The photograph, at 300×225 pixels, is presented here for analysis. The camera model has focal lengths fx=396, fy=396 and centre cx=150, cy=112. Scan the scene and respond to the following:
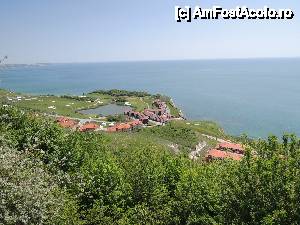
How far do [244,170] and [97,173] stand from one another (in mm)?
14964

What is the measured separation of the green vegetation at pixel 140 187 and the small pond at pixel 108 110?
91285 mm

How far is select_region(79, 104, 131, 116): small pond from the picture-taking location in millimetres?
133688

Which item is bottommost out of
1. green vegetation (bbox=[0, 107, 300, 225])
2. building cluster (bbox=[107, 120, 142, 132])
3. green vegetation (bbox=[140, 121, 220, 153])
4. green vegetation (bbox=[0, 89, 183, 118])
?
green vegetation (bbox=[140, 121, 220, 153])

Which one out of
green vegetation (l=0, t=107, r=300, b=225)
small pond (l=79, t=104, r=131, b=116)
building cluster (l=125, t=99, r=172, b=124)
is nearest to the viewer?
green vegetation (l=0, t=107, r=300, b=225)

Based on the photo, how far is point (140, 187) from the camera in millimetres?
30875

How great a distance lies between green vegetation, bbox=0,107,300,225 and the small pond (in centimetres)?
9128

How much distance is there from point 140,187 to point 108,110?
361ft

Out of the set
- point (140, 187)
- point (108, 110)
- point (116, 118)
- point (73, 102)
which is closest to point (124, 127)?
point (116, 118)

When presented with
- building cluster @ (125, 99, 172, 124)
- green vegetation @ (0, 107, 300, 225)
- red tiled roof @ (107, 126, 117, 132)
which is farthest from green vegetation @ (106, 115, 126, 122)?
green vegetation @ (0, 107, 300, 225)

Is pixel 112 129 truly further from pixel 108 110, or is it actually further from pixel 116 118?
pixel 108 110

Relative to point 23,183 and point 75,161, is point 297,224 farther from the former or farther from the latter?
point 75,161

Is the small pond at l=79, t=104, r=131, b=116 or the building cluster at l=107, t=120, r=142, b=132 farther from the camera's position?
the small pond at l=79, t=104, r=131, b=116

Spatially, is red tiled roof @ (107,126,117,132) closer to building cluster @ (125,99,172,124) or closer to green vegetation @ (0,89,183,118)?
building cluster @ (125,99,172,124)

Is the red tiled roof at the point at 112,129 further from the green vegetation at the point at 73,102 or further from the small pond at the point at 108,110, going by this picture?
the small pond at the point at 108,110
